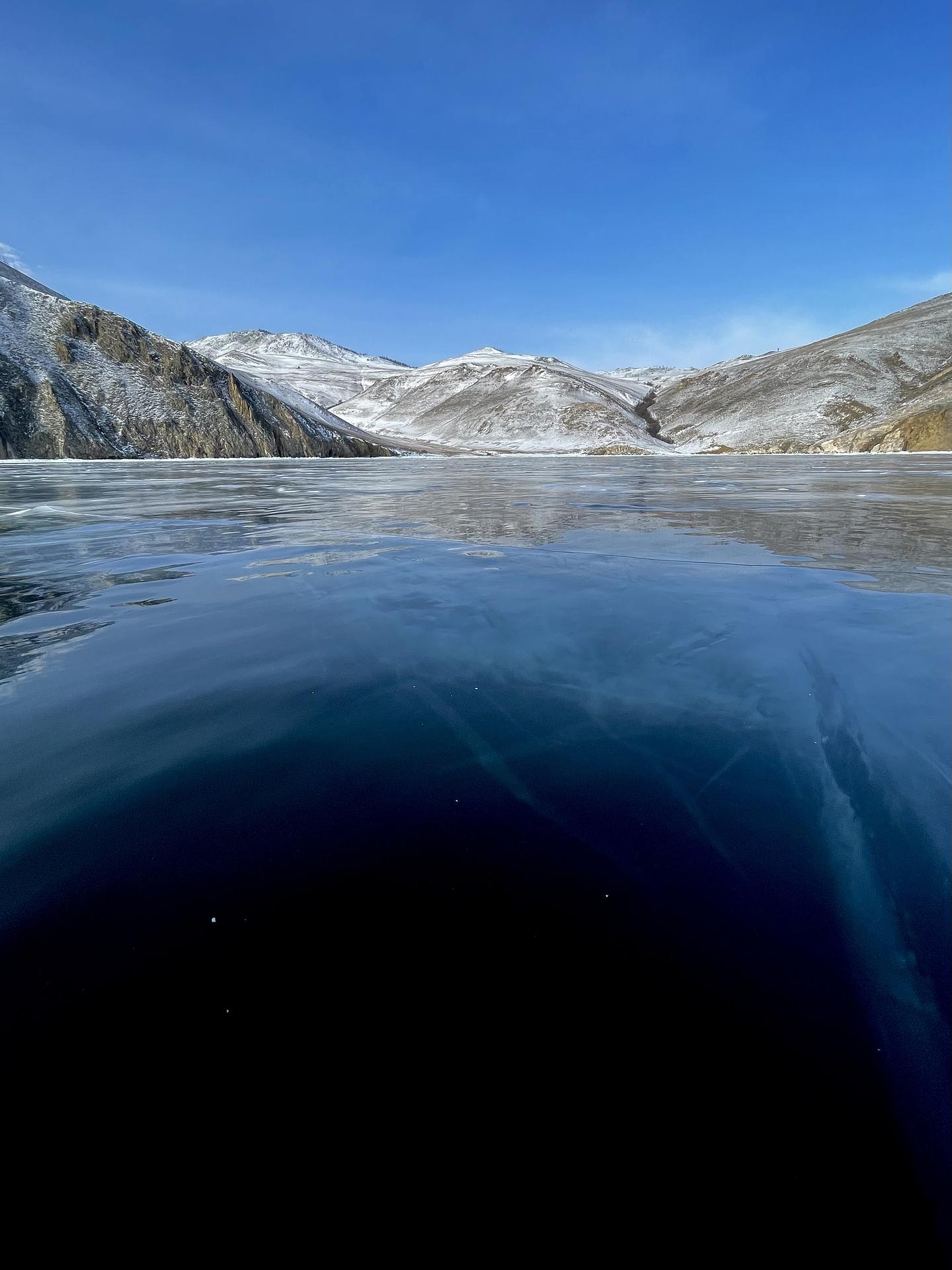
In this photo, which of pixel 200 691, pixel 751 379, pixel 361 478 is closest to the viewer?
pixel 200 691

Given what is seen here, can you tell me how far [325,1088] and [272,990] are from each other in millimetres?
301

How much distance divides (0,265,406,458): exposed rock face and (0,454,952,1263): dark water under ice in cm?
5444

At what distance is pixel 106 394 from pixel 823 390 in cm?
8941

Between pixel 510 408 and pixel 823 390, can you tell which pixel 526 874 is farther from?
pixel 510 408

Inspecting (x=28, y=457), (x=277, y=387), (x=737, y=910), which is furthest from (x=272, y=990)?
(x=277, y=387)

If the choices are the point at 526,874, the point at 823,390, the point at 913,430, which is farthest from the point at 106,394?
the point at 823,390

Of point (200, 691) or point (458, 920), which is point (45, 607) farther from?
point (458, 920)

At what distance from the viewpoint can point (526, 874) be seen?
182 centimetres

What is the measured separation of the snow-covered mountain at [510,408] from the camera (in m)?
103

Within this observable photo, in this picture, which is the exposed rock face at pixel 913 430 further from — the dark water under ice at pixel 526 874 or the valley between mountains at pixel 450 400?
the dark water under ice at pixel 526 874

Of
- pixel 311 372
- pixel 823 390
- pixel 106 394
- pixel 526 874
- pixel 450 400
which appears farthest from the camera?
pixel 311 372

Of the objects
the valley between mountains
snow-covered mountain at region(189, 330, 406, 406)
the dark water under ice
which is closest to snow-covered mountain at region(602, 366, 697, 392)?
the valley between mountains

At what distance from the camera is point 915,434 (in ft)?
175

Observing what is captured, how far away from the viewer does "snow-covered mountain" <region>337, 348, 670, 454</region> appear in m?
103
